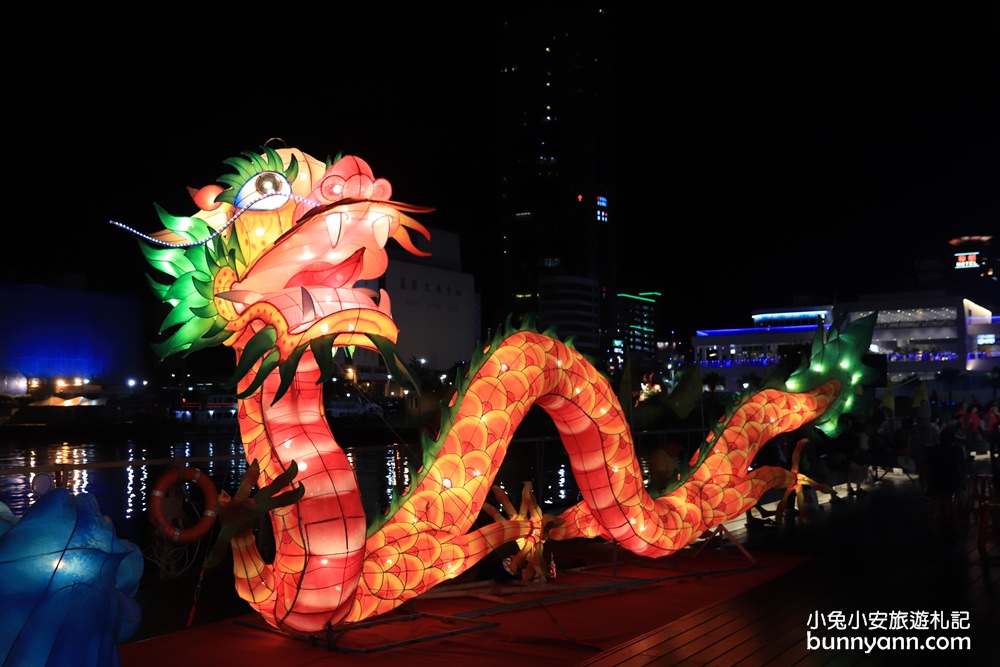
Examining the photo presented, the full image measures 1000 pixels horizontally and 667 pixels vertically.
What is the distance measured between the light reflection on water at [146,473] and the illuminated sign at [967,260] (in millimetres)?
99471

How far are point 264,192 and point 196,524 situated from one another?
1.86 meters

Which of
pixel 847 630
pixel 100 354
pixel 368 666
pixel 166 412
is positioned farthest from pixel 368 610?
pixel 100 354

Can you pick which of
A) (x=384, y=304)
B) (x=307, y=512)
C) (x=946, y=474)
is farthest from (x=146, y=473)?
(x=307, y=512)

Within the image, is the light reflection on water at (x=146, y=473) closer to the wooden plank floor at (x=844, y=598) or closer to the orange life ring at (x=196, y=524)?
the orange life ring at (x=196, y=524)

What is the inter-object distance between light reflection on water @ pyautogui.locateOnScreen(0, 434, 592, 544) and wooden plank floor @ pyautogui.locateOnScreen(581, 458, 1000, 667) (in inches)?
83.4

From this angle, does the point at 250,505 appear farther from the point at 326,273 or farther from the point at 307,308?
the point at 326,273

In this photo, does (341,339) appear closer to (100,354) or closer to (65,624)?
(65,624)

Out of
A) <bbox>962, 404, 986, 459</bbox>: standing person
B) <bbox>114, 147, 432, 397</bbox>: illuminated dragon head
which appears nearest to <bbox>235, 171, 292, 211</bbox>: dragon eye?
<bbox>114, 147, 432, 397</bbox>: illuminated dragon head

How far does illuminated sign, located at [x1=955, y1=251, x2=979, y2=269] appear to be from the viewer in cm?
11706

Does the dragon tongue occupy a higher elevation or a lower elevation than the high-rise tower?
lower

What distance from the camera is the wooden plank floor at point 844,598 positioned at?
17.6 ft

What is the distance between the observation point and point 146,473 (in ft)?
76.6

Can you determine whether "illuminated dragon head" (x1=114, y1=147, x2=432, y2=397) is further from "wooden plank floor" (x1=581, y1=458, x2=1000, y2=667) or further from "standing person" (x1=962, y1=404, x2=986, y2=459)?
"standing person" (x1=962, y1=404, x2=986, y2=459)

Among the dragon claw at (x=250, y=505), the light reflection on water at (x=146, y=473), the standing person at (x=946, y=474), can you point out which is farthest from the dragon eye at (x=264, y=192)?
the standing person at (x=946, y=474)
